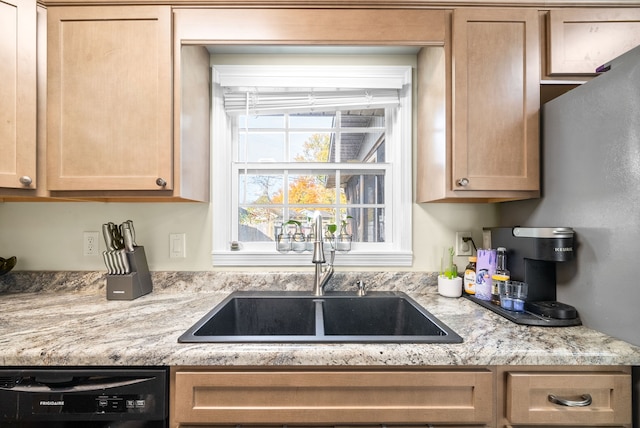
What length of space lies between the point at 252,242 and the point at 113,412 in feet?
3.23

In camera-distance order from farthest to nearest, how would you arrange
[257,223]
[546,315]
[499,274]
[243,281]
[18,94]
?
[257,223] < [243,281] < [499,274] < [18,94] < [546,315]

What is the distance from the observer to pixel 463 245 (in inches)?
66.4

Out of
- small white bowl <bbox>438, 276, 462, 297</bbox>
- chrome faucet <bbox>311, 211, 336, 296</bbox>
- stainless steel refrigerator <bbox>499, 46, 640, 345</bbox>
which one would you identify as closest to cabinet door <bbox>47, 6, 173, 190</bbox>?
chrome faucet <bbox>311, 211, 336, 296</bbox>

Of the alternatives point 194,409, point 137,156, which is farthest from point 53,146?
point 194,409

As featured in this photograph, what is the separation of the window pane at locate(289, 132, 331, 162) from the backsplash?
656 millimetres

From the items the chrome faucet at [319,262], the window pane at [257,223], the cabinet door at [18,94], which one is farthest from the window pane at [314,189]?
the cabinet door at [18,94]

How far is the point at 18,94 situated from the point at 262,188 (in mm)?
1081

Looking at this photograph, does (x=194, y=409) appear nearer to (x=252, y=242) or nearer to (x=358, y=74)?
(x=252, y=242)

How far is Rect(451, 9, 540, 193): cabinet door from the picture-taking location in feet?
4.29

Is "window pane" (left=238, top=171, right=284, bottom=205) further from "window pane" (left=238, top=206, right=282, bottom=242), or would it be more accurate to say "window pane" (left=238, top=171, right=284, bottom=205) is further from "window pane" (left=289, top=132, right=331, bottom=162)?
"window pane" (left=289, top=132, right=331, bottom=162)

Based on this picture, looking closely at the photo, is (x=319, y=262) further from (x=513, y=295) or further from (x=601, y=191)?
(x=601, y=191)

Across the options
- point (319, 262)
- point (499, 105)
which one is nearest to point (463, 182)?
point (499, 105)

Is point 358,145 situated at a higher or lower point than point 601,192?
higher

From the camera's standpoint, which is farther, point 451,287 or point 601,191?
point 451,287
